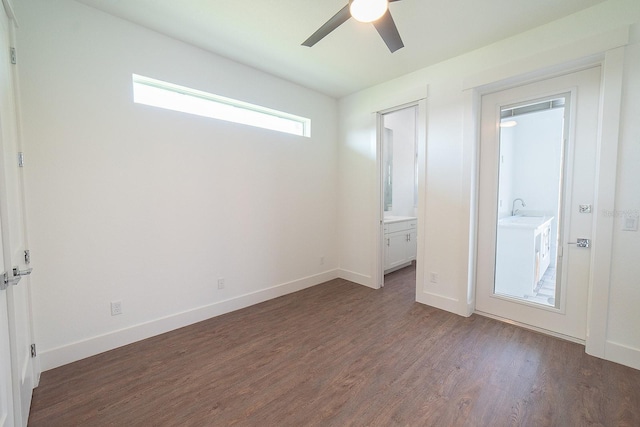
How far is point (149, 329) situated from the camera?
255cm

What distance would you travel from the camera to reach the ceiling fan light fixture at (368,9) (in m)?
1.60

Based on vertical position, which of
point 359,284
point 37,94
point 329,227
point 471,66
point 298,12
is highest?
point 298,12

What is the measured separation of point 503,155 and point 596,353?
1.96 m

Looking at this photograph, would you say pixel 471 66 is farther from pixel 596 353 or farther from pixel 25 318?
pixel 25 318

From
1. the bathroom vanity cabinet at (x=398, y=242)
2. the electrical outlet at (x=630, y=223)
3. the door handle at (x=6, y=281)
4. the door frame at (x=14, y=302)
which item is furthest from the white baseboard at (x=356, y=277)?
the door handle at (x=6, y=281)

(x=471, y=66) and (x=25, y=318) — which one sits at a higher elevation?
(x=471, y=66)

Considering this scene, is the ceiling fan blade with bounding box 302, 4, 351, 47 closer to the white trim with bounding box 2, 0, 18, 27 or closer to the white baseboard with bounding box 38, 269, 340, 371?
the white trim with bounding box 2, 0, 18, 27

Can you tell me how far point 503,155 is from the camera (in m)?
2.83

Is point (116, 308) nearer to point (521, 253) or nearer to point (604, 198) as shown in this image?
point (521, 253)

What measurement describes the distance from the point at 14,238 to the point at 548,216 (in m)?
4.34

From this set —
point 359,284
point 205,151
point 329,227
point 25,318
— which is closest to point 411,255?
point 359,284

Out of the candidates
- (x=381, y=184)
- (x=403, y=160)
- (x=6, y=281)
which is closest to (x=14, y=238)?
(x=6, y=281)

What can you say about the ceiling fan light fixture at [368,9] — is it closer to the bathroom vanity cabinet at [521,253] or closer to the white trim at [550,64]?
the white trim at [550,64]

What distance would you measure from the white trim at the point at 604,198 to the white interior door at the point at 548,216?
0.16 meters
